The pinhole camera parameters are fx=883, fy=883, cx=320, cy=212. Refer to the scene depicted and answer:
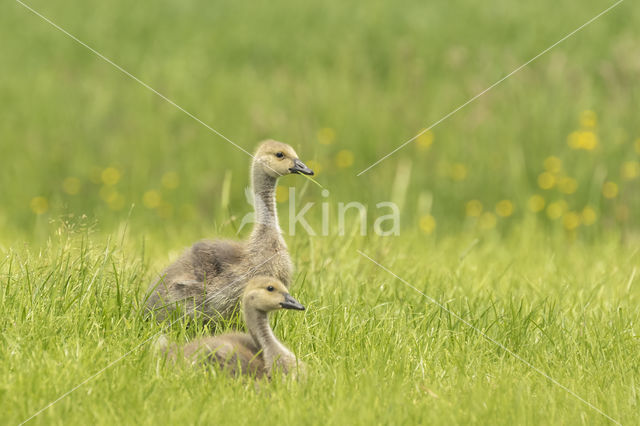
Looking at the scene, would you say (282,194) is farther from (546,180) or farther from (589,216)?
(589,216)

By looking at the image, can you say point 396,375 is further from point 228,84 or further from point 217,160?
point 228,84

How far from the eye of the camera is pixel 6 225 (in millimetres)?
9188

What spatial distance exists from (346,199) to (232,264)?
4350 millimetres

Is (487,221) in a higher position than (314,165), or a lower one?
lower

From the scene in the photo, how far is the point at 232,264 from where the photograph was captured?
4910 millimetres

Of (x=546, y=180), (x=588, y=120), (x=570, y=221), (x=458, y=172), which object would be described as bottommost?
(x=570, y=221)

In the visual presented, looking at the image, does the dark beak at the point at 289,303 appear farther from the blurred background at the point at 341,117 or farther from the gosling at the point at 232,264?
the blurred background at the point at 341,117

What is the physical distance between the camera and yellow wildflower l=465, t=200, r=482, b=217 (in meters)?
9.26

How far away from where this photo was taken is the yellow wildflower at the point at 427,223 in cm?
897

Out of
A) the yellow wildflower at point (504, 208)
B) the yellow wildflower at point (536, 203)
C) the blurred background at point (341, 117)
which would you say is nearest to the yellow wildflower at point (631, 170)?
the blurred background at point (341, 117)

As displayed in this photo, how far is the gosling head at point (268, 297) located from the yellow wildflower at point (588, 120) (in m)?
6.27

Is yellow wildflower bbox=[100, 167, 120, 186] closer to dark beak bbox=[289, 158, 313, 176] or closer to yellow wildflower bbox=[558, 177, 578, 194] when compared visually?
yellow wildflower bbox=[558, 177, 578, 194]

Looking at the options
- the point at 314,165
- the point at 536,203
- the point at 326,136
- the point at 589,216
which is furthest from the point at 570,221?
the point at 314,165

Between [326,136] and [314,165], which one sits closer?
[314,165]
